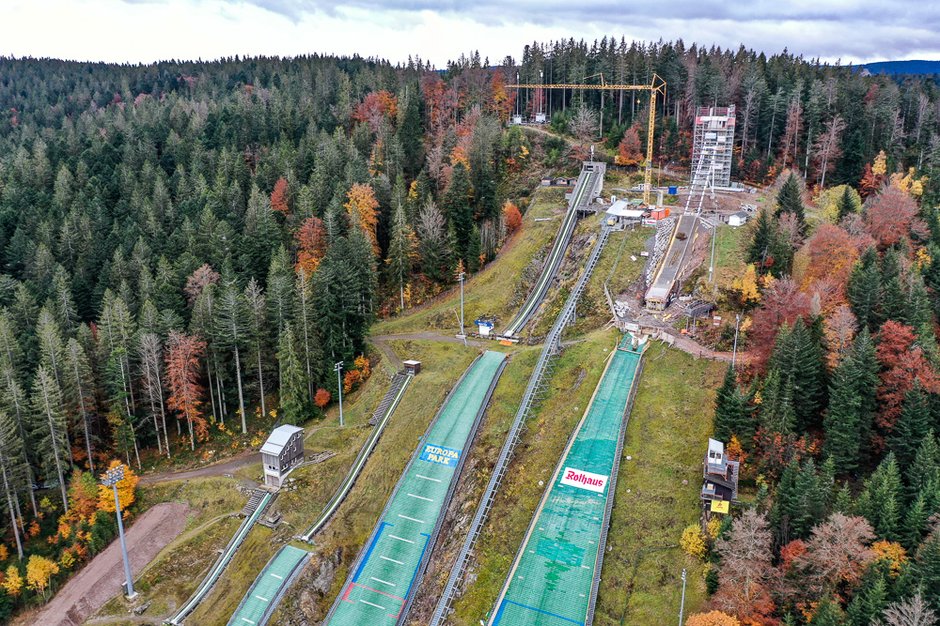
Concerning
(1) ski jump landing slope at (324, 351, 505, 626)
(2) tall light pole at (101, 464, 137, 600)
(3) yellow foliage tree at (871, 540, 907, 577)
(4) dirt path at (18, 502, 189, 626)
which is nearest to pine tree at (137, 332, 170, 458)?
(4) dirt path at (18, 502, 189, 626)

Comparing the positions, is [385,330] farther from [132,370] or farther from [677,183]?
[677,183]

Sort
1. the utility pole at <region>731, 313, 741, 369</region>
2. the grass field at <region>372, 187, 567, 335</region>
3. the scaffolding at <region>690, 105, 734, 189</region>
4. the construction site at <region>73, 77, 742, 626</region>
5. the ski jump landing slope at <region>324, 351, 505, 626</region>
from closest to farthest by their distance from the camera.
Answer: the construction site at <region>73, 77, 742, 626</region> < the ski jump landing slope at <region>324, 351, 505, 626</region> < the utility pole at <region>731, 313, 741, 369</region> < the grass field at <region>372, 187, 567, 335</region> < the scaffolding at <region>690, 105, 734, 189</region>

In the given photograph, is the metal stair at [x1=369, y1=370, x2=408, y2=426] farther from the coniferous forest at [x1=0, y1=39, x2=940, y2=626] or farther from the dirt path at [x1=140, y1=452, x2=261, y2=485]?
the dirt path at [x1=140, y1=452, x2=261, y2=485]

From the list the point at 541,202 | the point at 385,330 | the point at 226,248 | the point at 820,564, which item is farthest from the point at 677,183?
the point at 820,564

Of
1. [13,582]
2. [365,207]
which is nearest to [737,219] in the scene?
[365,207]

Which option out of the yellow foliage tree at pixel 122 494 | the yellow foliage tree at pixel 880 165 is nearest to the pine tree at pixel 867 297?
the yellow foliage tree at pixel 880 165

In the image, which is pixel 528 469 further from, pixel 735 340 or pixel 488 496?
pixel 735 340
